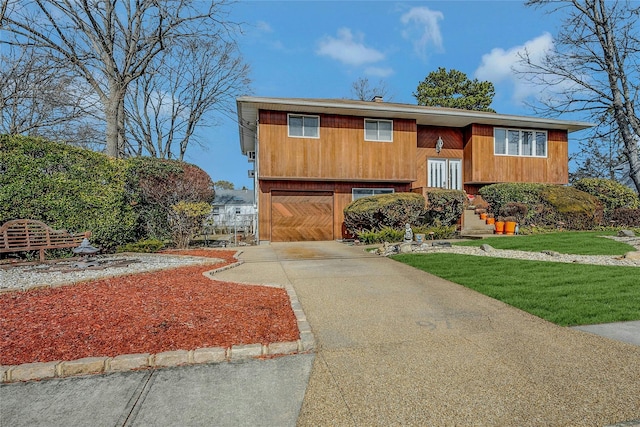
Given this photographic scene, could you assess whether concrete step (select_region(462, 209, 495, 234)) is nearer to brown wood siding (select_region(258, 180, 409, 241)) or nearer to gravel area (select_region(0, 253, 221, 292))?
brown wood siding (select_region(258, 180, 409, 241))

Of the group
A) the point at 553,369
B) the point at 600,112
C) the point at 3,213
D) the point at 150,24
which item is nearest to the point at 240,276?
A: the point at 553,369

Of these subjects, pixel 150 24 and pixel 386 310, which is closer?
pixel 386 310

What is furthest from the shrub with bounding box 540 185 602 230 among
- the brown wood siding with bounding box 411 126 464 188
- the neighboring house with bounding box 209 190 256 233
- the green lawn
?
the neighboring house with bounding box 209 190 256 233

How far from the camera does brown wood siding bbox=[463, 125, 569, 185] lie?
15.5 meters

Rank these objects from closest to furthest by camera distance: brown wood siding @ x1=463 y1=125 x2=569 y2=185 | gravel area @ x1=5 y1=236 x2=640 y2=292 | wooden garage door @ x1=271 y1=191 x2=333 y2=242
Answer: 1. gravel area @ x1=5 y1=236 x2=640 y2=292
2. wooden garage door @ x1=271 y1=191 x2=333 y2=242
3. brown wood siding @ x1=463 y1=125 x2=569 y2=185

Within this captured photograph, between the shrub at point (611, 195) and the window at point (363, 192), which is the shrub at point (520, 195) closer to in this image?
the shrub at point (611, 195)

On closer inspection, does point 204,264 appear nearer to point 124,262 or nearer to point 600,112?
point 124,262

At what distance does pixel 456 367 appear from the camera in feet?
8.86

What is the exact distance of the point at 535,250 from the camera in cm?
877

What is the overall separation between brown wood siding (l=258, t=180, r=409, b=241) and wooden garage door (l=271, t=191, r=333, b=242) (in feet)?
0.45

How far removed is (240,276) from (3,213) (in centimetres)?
563

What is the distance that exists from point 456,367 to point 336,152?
1171 cm

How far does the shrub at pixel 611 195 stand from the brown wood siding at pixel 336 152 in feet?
27.2

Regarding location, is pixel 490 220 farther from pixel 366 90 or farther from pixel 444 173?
pixel 366 90
